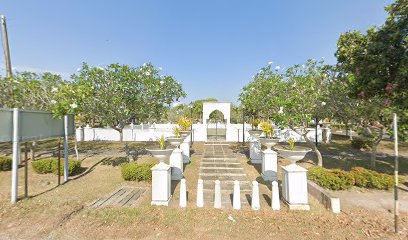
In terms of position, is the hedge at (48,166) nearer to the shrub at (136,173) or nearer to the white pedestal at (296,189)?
the shrub at (136,173)

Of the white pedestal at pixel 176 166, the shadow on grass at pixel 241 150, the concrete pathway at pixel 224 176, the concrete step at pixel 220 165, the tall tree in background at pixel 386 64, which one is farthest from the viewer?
the shadow on grass at pixel 241 150

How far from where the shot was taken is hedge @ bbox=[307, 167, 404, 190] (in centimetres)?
631

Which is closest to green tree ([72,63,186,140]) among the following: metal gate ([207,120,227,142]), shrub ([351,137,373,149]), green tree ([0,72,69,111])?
green tree ([0,72,69,111])

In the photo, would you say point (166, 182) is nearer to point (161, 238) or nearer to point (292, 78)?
point (161, 238)

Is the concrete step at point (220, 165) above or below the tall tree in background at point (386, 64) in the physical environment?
below

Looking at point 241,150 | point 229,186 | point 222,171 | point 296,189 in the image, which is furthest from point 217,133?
point 296,189

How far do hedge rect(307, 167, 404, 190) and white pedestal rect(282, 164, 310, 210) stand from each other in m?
1.55

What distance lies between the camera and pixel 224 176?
26.6 ft

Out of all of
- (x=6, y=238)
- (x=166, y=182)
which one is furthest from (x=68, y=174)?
(x=166, y=182)

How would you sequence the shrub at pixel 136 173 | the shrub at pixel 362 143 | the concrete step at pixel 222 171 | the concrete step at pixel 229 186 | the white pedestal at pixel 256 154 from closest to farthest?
the concrete step at pixel 229 186
the shrub at pixel 136 173
the concrete step at pixel 222 171
the white pedestal at pixel 256 154
the shrub at pixel 362 143

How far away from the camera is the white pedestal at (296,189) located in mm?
5105

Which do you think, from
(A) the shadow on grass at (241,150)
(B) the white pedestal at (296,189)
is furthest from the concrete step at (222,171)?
(B) the white pedestal at (296,189)

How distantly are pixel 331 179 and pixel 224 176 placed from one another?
149 inches

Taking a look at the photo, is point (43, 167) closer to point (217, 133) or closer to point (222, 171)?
point (222, 171)
